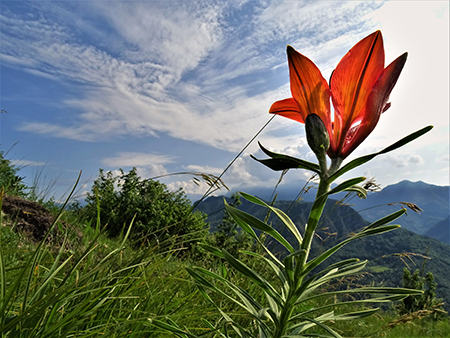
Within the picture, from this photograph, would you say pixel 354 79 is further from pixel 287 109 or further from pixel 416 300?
pixel 416 300

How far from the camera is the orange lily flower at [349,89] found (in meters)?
0.83

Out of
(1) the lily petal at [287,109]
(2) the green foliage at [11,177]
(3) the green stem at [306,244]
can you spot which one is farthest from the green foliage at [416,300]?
(2) the green foliage at [11,177]

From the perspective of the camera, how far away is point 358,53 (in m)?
0.85

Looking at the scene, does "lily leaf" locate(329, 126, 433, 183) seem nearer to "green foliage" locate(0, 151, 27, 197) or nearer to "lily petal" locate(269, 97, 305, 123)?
"lily petal" locate(269, 97, 305, 123)

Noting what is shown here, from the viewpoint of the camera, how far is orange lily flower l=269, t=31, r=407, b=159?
83 cm

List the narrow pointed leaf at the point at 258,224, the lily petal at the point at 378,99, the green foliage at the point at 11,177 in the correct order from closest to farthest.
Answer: the lily petal at the point at 378,99, the narrow pointed leaf at the point at 258,224, the green foliage at the point at 11,177

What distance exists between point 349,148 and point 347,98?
16 centimetres

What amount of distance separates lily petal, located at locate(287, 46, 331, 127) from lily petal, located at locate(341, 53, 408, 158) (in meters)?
0.10

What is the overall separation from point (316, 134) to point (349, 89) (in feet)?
0.66

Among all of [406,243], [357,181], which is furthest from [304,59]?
[406,243]

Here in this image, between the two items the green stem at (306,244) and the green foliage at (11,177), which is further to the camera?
the green foliage at (11,177)

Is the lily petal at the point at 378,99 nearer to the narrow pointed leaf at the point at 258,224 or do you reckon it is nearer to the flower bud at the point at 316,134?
the flower bud at the point at 316,134

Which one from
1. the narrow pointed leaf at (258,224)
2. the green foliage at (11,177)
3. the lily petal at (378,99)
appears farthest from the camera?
the green foliage at (11,177)

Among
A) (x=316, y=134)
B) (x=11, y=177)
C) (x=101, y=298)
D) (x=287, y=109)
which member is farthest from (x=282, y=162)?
(x=11, y=177)
